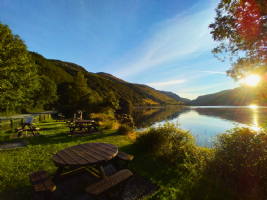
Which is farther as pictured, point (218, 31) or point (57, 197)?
point (218, 31)

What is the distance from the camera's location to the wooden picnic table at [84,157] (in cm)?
246

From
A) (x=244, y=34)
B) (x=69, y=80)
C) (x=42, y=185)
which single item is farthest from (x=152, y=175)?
(x=69, y=80)

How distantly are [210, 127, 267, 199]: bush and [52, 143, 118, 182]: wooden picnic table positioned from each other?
9.62 ft

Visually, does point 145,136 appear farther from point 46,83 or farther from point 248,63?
point 46,83

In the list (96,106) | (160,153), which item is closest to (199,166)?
(160,153)

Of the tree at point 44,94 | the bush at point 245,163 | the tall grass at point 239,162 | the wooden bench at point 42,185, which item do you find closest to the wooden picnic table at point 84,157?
the wooden bench at point 42,185

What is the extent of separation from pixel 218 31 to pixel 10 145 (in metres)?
12.2

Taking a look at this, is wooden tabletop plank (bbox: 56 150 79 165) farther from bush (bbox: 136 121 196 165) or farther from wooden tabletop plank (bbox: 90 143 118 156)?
bush (bbox: 136 121 196 165)

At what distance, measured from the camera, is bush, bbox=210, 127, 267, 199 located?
2.93 m

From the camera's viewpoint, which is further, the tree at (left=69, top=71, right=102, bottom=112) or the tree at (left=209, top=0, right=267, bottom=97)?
the tree at (left=69, top=71, right=102, bottom=112)

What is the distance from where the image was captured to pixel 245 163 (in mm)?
3162

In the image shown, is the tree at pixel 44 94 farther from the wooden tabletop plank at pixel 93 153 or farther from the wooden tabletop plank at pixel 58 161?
the wooden tabletop plank at pixel 58 161

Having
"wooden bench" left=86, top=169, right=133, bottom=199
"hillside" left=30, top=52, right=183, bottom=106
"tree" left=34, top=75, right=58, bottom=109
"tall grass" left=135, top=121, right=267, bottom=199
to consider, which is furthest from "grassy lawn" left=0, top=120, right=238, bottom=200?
"tree" left=34, top=75, right=58, bottom=109

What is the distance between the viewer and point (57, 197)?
8.93 feet
